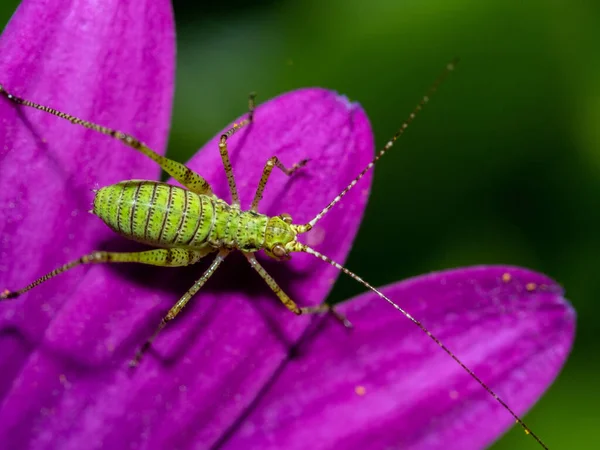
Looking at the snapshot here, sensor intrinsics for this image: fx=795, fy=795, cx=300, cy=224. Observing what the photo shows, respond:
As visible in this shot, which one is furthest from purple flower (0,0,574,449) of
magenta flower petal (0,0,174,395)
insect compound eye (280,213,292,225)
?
insect compound eye (280,213,292,225)

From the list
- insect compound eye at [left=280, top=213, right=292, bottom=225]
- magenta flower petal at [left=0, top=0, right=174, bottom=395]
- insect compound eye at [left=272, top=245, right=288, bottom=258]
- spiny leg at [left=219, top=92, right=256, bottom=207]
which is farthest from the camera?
insect compound eye at [left=272, top=245, right=288, bottom=258]

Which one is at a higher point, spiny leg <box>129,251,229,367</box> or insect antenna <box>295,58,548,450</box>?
insect antenna <box>295,58,548,450</box>

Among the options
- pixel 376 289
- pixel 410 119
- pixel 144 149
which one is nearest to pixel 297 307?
pixel 376 289

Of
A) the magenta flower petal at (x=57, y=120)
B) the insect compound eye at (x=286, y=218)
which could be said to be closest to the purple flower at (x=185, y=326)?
the magenta flower petal at (x=57, y=120)

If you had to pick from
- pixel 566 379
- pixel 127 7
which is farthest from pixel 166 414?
pixel 566 379

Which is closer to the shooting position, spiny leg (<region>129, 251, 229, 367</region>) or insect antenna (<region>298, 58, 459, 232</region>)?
spiny leg (<region>129, 251, 229, 367</region>)

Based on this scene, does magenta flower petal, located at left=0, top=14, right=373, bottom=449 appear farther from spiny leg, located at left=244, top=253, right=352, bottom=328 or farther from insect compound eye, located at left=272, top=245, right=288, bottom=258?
insect compound eye, located at left=272, top=245, right=288, bottom=258

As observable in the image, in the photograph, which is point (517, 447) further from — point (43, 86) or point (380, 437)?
point (43, 86)

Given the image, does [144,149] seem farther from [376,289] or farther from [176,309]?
[376,289]
